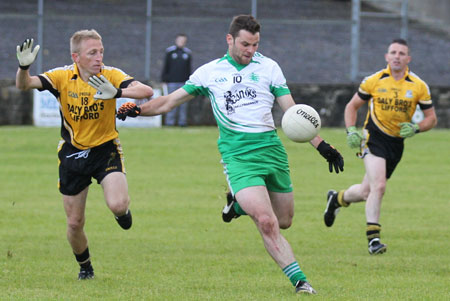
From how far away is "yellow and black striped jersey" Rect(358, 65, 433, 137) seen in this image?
10.7 meters

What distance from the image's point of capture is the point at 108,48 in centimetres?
3156

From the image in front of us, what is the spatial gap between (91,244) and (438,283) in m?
4.23

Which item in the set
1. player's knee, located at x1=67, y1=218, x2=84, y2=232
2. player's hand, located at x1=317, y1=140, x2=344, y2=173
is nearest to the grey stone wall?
player's knee, located at x1=67, y1=218, x2=84, y2=232

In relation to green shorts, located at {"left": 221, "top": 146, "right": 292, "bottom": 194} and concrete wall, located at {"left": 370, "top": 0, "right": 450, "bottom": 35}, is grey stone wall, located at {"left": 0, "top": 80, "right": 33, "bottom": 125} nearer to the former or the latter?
concrete wall, located at {"left": 370, "top": 0, "right": 450, "bottom": 35}

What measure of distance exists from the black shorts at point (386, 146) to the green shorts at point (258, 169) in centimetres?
310

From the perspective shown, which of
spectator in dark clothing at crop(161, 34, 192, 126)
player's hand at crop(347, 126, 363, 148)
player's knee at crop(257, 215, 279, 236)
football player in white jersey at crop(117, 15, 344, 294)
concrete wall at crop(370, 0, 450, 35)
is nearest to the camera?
player's knee at crop(257, 215, 279, 236)

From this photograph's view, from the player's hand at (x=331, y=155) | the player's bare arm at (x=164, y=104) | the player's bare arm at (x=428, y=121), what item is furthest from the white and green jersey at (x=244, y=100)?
the player's bare arm at (x=428, y=121)

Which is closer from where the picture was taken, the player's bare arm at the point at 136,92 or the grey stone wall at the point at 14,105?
the player's bare arm at the point at 136,92

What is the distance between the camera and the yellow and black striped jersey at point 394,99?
35.0 ft

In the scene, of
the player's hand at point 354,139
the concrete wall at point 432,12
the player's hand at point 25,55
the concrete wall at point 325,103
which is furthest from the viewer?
the concrete wall at point 432,12

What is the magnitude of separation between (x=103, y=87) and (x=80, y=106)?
0.56 metres

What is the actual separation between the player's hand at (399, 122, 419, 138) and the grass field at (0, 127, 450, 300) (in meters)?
1.30

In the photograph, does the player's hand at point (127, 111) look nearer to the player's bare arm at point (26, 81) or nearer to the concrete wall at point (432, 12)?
the player's bare arm at point (26, 81)

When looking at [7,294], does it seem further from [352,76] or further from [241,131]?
[352,76]
